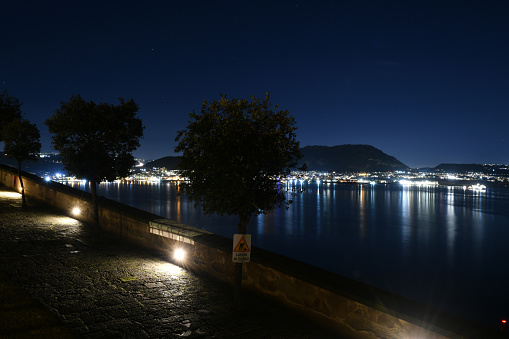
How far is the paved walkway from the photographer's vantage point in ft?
17.5

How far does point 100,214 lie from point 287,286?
29.6ft

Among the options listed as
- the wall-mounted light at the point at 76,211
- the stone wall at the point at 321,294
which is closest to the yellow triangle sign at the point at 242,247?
the stone wall at the point at 321,294

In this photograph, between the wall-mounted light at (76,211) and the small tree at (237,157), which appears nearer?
the small tree at (237,157)

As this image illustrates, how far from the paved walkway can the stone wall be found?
27 centimetres

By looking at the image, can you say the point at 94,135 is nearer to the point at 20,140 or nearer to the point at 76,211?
the point at 76,211

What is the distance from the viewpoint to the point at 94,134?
495 inches

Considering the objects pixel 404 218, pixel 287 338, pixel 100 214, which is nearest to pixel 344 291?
pixel 287 338

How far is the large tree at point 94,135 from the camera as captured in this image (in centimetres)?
1222

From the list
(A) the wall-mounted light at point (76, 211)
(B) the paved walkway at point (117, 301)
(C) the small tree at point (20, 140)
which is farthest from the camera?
(C) the small tree at point (20, 140)

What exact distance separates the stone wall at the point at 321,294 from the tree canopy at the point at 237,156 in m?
1.13

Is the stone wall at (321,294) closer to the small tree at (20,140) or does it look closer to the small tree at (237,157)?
the small tree at (237,157)

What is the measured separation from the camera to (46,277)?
24.8ft

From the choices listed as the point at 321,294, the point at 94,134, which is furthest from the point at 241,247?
the point at 94,134

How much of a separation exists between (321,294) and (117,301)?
3.51 metres
